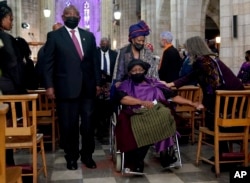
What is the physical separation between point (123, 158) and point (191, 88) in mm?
2103

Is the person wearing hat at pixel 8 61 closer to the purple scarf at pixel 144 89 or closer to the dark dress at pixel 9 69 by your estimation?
the dark dress at pixel 9 69

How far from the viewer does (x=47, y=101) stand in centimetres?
606

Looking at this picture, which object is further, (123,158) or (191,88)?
(191,88)

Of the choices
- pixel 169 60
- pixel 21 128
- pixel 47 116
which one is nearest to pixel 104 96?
pixel 47 116

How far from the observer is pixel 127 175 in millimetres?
4602

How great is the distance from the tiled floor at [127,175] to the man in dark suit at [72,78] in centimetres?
20

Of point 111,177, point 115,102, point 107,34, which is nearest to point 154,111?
point 115,102

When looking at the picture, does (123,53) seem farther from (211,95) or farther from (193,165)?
(193,165)

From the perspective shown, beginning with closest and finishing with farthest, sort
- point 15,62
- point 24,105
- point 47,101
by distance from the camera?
point 24,105, point 15,62, point 47,101

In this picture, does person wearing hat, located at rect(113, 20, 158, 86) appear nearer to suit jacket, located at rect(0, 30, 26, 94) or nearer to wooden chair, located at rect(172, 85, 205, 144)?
suit jacket, located at rect(0, 30, 26, 94)

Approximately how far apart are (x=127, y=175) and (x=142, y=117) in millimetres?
690

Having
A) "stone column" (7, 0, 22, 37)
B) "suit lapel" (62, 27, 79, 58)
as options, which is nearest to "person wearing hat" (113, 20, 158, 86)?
"suit lapel" (62, 27, 79, 58)

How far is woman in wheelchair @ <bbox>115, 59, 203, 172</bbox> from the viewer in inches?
177

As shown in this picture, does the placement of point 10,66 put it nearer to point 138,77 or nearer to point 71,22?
point 71,22
